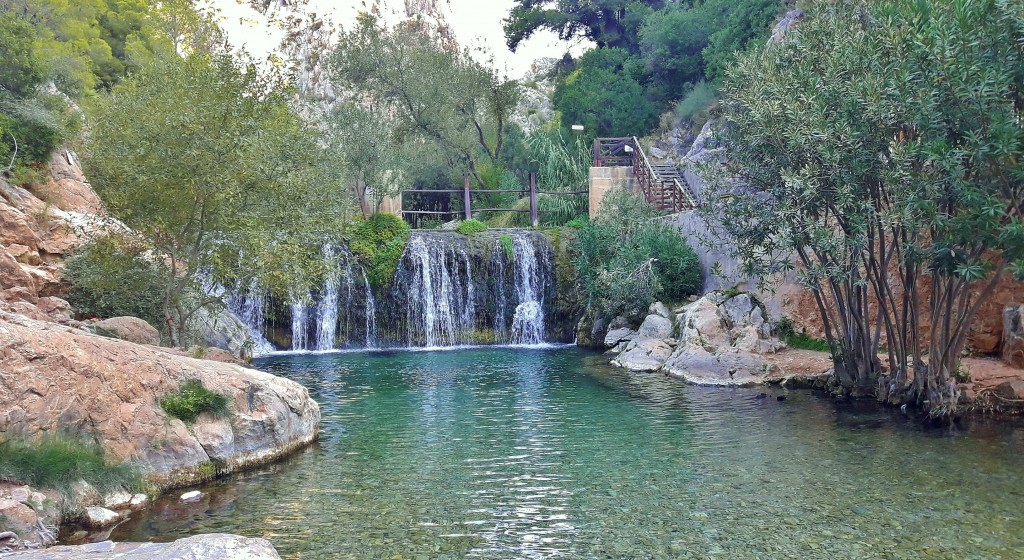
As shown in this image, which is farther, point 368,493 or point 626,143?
point 626,143

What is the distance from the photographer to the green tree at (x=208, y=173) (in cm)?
1440

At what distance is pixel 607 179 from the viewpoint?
120 feet

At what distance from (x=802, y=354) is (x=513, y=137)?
1020 inches

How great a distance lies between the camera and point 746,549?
8.18m

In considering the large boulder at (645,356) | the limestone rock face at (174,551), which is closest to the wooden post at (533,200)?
the large boulder at (645,356)

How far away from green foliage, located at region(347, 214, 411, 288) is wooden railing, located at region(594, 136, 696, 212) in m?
10.2

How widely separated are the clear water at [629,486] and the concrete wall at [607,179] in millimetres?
20169

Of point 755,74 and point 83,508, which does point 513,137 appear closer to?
point 755,74

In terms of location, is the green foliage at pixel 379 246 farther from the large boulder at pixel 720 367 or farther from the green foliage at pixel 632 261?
the large boulder at pixel 720 367

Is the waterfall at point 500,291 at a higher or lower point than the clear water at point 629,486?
higher

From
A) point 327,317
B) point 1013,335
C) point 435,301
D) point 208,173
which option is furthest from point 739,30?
point 208,173

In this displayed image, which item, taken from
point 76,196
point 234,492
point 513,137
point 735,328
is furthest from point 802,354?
point 513,137

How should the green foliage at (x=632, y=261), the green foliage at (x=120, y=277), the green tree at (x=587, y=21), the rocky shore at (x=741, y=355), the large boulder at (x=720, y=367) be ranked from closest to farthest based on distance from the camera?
the rocky shore at (x=741, y=355) < the green foliage at (x=120, y=277) < the large boulder at (x=720, y=367) < the green foliage at (x=632, y=261) < the green tree at (x=587, y=21)

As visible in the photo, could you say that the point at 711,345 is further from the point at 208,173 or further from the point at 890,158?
the point at 208,173
